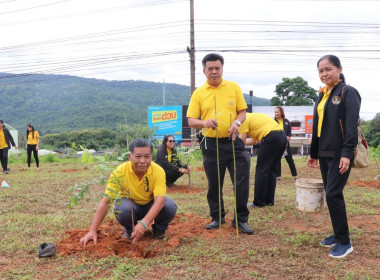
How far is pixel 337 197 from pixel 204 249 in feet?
4.25

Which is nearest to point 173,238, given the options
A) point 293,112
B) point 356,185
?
point 356,185

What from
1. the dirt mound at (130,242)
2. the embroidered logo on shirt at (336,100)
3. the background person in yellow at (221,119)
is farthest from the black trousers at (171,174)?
the embroidered logo on shirt at (336,100)

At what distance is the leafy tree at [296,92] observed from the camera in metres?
47.2

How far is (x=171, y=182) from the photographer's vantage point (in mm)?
7109

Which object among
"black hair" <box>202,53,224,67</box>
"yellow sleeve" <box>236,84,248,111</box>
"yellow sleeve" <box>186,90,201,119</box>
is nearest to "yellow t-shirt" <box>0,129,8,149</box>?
"yellow sleeve" <box>186,90,201,119</box>

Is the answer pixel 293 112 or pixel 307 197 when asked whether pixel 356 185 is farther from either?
pixel 293 112

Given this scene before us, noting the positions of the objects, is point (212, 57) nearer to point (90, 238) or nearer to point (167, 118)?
point (90, 238)

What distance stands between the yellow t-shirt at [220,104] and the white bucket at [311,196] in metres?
1.62

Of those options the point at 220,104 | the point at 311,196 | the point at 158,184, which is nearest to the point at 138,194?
the point at 158,184

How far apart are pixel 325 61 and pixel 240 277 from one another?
1.99m

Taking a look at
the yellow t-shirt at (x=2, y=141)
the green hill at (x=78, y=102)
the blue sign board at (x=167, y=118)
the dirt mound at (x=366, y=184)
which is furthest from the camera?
the green hill at (x=78, y=102)

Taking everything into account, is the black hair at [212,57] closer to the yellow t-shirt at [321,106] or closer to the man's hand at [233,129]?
the man's hand at [233,129]

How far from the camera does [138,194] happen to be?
3.35 m

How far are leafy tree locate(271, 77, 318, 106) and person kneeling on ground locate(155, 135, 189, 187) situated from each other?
42.9 m
